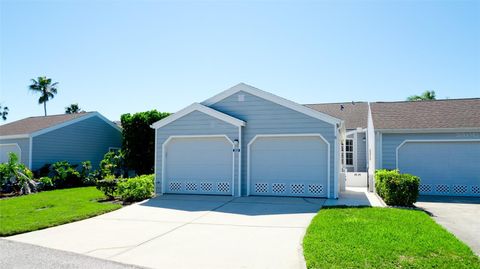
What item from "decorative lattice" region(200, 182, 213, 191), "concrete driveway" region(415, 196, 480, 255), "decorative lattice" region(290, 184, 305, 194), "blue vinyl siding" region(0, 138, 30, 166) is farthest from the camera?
"blue vinyl siding" region(0, 138, 30, 166)

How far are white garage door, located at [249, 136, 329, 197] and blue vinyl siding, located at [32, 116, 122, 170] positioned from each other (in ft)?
40.8

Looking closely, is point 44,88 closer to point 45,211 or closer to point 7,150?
point 7,150

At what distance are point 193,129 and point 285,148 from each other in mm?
3806

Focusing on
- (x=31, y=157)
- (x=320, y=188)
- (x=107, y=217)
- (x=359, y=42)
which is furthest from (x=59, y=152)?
(x=359, y=42)

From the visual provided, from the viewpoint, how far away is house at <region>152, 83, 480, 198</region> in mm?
13016

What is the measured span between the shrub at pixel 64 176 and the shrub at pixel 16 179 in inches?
63.0

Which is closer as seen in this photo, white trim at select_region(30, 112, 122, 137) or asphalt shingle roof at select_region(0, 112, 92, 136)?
white trim at select_region(30, 112, 122, 137)

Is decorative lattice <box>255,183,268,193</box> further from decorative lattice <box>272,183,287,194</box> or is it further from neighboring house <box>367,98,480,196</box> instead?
neighboring house <box>367,98,480,196</box>

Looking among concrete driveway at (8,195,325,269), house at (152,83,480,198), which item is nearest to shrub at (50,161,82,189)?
house at (152,83,480,198)

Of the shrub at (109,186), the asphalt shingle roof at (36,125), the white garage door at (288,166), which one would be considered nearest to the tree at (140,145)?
the asphalt shingle roof at (36,125)

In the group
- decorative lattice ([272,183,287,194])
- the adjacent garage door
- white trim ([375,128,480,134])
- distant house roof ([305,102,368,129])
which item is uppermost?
distant house roof ([305,102,368,129])

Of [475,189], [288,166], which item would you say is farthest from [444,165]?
[288,166]

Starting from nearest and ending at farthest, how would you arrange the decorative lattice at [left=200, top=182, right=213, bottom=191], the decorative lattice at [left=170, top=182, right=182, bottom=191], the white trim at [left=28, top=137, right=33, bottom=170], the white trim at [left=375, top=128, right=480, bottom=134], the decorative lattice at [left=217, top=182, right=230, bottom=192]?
the decorative lattice at [left=217, top=182, right=230, bottom=192] < the decorative lattice at [left=200, top=182, right=213, bottom=191] < the white trim at [left=375, top=128, right=480, bottom=134] < the decorative lattice at [left=170, top=182, right=182, bottom=191] < the white trim at [left=28, top=137, right=33, bottom=170]

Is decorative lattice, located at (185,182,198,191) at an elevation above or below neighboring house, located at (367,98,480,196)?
below
